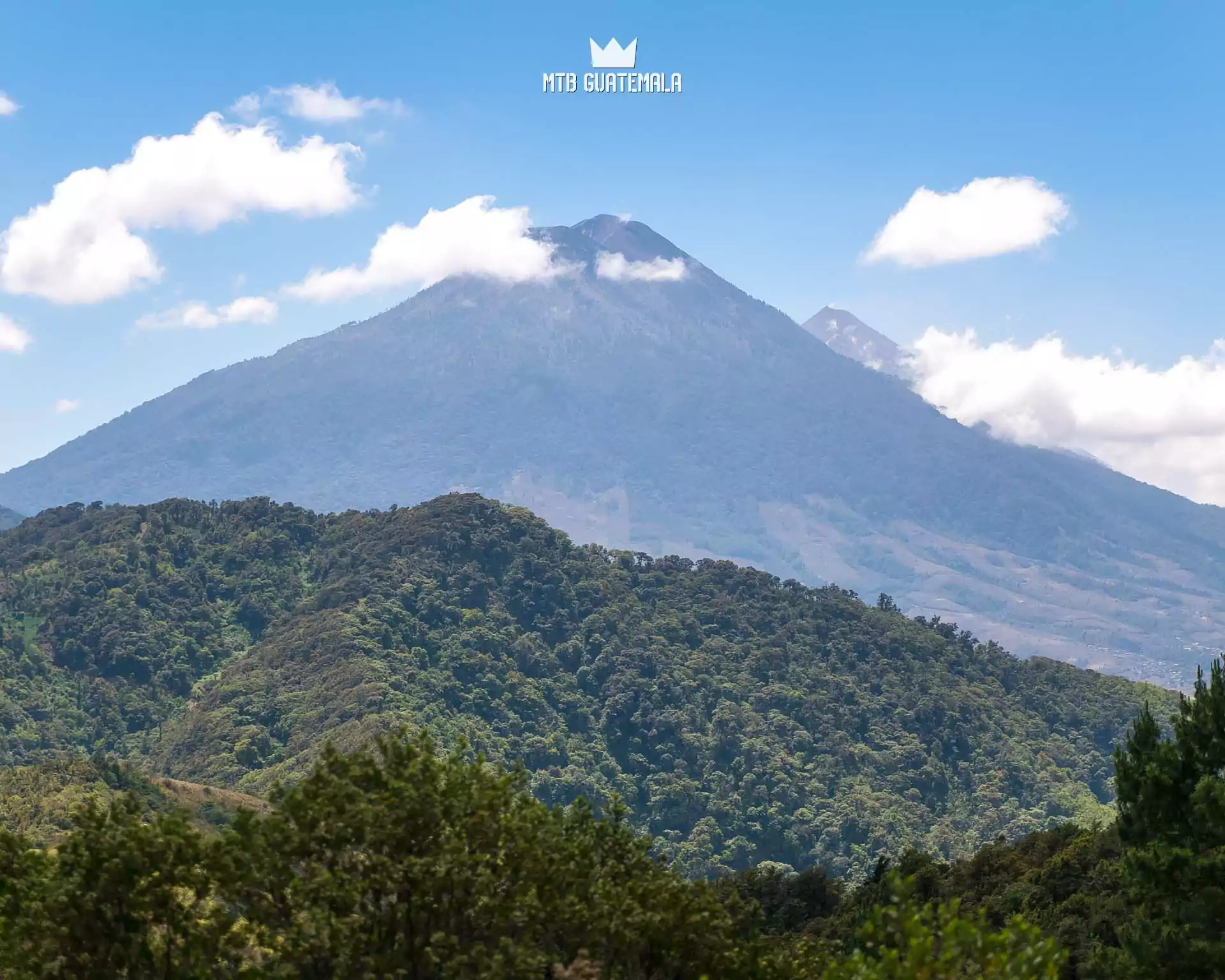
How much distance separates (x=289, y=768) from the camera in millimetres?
79375

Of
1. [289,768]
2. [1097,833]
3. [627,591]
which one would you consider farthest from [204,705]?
[1097,833]

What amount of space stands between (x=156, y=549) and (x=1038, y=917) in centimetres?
8652

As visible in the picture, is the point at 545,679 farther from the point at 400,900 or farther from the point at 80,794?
the point at 400,900

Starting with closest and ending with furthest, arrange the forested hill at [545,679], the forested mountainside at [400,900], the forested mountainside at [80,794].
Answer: the forested mountainside at [400,900], the forested mountainside at [80,794], the forested hill at [545,679]

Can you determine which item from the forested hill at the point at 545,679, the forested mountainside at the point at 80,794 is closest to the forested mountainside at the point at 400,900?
the forested mountainside at the point at 80,794

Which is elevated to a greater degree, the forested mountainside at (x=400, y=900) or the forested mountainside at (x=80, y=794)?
the forested mountainside at (x=400, y=900)

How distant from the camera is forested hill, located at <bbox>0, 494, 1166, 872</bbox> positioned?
8681 cm

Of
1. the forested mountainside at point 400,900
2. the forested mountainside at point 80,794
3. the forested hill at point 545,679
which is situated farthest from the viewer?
the forested hill at point 545,679

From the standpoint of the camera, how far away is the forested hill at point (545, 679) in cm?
8681

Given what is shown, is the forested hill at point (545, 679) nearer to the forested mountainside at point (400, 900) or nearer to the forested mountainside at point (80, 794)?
the forested mountainside at point (80, 794)

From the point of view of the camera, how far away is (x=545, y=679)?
327 ft

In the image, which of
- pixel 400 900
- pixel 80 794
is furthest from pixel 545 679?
pixel 400 900

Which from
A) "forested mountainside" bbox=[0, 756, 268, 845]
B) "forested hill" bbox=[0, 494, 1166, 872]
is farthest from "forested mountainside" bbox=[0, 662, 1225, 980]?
"forested hill" bbox=[0, 494, 1166, 872]

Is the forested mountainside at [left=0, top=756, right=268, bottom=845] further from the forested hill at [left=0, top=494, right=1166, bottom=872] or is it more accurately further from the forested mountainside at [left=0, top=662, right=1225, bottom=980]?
the forested mountainside at [left=0, top=662, right=1225, bottom=980]
